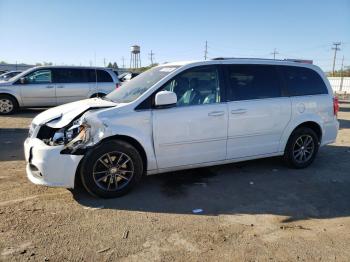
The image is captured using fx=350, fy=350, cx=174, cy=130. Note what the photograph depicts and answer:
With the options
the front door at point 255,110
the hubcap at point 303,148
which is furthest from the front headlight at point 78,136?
the hubcap at point 303,148

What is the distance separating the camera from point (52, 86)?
1316cm

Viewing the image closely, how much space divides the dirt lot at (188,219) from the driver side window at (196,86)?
1276 millimetres

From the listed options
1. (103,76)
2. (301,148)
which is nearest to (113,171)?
(301,148)

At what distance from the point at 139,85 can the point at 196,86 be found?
86cm

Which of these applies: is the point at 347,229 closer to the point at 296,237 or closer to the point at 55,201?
the point at 296,237

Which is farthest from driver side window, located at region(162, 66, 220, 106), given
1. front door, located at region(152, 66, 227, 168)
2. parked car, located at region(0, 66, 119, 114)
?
parked car, located at region(0, 66, 119, 114)

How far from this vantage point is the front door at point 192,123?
479 cm

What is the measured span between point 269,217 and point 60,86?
10925 mm

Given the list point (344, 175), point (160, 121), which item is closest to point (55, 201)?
point (160, 121)

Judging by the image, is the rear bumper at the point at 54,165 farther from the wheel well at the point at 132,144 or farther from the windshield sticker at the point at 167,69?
the windshield sticker at the point at 167,69

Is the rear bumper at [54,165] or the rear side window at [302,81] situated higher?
the rear side window at [302,81]

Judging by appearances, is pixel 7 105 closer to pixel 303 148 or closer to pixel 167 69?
pixel 167 69

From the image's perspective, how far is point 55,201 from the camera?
4.50 meters

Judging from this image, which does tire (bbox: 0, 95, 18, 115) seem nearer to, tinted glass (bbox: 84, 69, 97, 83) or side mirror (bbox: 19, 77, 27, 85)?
side mirror (bbox: 19, 77, 27, 85)
